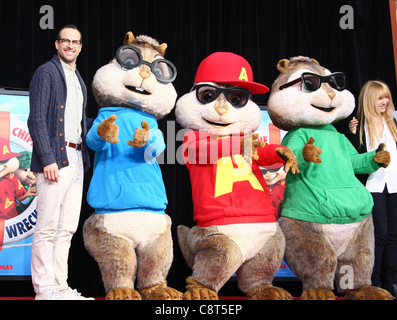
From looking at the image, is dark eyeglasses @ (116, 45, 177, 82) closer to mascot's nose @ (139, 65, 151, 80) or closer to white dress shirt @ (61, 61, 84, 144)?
mascot's nose @ (139, 65, 151, 80)

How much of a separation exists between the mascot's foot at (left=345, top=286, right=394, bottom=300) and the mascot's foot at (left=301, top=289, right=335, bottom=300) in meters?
Result: 0.15

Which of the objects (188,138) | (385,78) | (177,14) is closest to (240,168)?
(188,138)

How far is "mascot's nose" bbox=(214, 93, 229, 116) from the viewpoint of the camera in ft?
9.07

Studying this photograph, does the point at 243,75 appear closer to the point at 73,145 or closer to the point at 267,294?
the point at 73,145

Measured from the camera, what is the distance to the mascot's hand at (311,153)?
2.66 m

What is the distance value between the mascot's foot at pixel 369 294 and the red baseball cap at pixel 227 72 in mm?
1274

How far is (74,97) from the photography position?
8.71ft

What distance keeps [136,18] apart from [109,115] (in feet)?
3.33

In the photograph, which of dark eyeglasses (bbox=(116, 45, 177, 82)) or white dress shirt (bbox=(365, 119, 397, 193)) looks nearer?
dark eyeglasses (bbox=(116, 45, 177, 82))

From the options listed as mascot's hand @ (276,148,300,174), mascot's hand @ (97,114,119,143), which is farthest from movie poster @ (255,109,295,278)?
mascot's hand @ (97,114,119,143)

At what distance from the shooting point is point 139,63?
271cm

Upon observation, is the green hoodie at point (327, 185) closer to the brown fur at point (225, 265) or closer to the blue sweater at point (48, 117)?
the brown fur at point (225, 265)

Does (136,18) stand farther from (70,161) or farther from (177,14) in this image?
(70,161)

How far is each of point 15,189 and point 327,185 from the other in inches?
74.2
